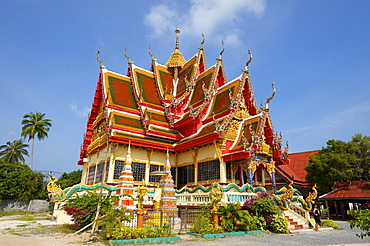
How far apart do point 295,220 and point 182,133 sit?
8.71 meters

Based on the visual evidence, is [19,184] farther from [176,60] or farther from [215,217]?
[215,217]

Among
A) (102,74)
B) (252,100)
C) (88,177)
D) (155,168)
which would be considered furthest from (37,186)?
(252,100)

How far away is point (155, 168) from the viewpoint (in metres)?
15.9

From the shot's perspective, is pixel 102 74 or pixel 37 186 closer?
pixel 102 74

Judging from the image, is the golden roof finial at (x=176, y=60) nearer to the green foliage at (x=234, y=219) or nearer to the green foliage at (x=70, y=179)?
the green foliage at (x=234, y=219)

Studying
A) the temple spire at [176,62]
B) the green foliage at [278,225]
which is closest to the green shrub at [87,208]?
the green foliage at [278,225]


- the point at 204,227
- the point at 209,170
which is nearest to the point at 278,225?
the point at 204,227

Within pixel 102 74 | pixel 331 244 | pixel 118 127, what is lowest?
pixel 331 244

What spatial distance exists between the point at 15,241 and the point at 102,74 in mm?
13088

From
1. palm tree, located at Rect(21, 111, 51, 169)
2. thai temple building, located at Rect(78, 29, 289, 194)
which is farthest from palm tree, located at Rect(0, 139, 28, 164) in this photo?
thai temple building, located at Rect(78, 29, 289, 194)

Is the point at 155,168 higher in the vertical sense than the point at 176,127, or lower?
lower

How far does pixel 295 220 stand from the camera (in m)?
11.5

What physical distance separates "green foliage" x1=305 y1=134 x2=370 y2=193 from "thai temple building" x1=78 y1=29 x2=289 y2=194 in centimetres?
632

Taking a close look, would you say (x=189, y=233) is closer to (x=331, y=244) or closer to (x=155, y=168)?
(x=331, y=244)
